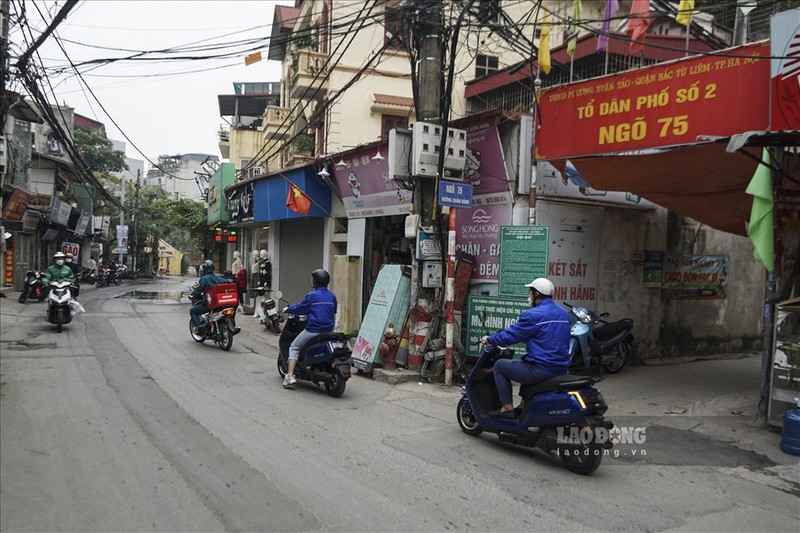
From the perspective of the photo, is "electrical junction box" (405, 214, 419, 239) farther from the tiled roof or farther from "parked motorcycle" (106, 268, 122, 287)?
"parked motorcycle" (106, 268, 122, 287)

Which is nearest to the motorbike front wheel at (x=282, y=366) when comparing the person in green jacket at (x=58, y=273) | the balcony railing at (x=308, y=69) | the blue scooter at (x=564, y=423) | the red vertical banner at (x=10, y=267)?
the blue scooter at (x=564, y=423)

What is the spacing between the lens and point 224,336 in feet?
34.9

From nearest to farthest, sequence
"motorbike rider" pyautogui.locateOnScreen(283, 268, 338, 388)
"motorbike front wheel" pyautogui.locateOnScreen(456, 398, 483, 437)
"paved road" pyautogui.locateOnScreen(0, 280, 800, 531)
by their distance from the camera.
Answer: "paved road" pyautogui.locateOnScreen(0, 280, 800, 531)
"motorbike front wheel" pyautogui.locateOnScreen(456, 398, 483, 437)
"motorbike rider" pyautogui.locateOnScreen(283, 268, 338, 388)

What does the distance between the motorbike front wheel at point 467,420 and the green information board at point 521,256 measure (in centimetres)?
311

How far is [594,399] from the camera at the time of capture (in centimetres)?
480

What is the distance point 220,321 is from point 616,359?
716 cm

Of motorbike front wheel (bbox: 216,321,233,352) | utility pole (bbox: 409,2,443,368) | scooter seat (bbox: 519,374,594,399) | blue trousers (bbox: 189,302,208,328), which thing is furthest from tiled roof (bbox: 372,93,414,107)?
scooter seat (bbox: 519,374,594,399)

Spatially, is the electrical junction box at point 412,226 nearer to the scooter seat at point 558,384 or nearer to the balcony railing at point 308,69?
the scooter seat at point 558,384

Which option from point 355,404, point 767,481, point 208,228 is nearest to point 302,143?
point 208,228

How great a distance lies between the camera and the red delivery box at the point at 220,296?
35.2ft

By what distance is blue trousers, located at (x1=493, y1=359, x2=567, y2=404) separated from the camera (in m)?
5.07

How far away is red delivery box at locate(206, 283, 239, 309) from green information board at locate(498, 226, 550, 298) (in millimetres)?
5213

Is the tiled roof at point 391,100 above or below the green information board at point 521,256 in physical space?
above

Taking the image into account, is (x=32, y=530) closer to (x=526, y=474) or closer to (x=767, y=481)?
(x=526, y=474)
